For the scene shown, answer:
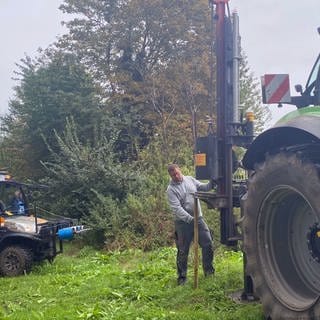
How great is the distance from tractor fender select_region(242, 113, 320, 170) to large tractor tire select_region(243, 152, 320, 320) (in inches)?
7.7

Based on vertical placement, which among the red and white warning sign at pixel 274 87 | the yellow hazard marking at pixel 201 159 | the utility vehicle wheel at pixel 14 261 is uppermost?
the red and white warning sign at pixel 274 87

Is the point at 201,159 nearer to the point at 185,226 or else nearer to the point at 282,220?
the point at 185,226

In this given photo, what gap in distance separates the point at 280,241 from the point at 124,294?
114 inches

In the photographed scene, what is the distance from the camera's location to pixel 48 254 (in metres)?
9.91

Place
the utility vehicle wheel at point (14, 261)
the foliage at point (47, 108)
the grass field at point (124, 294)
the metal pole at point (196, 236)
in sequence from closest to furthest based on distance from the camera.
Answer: the grass field at point (124, 294), the metal pole at point (196, 236), the utility vehicle wheel at point (14, 261), the foliage at point (47, 108)

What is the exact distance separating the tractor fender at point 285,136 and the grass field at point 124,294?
60.5 inches

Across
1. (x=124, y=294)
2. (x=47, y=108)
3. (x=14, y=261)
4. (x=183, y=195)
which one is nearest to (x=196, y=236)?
(x=183, y=195)

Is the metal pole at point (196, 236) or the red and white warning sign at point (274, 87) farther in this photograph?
the metal pole at point (196, 236)

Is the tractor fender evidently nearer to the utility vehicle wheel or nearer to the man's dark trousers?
the man's dark trousers

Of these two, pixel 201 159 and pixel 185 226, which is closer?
pixel 201 159

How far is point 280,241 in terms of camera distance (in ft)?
14.1

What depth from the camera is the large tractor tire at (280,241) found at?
12.9ft

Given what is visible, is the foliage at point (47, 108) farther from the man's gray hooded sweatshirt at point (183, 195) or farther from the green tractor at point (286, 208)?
the green tractor at point (286, 208)

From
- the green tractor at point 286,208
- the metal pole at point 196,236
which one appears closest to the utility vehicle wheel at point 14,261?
the metal pole at point 196,236
